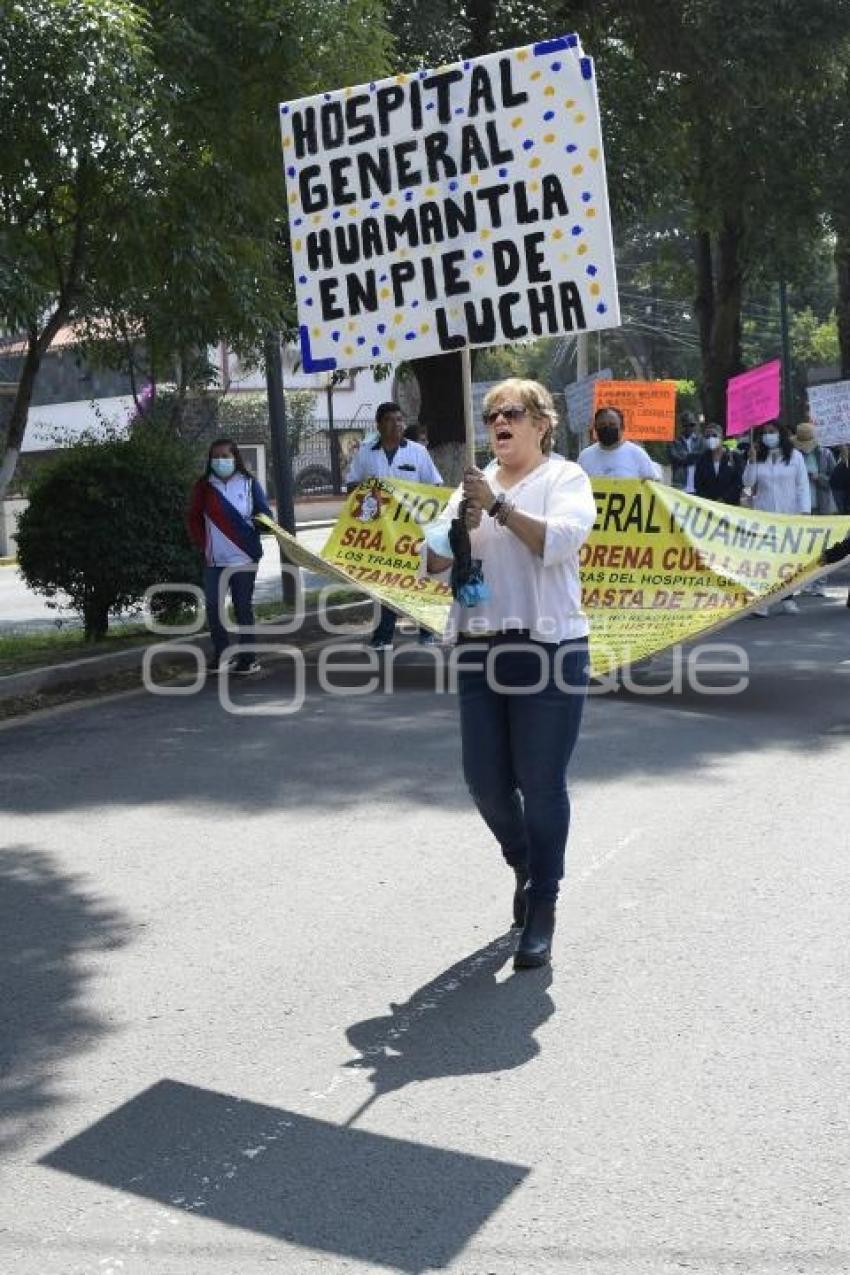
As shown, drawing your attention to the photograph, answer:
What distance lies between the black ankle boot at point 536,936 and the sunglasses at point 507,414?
1513 mm

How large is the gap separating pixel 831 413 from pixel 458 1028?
19.7 m

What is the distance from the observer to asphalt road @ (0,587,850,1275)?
3896 millimetres

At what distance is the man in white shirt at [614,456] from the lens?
1203 cm

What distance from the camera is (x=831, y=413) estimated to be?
23.8 m

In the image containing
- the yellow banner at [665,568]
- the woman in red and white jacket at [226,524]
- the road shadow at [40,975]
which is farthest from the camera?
the woman in red and white jacket at [226,524]

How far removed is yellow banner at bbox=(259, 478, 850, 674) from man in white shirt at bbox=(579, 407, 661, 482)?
0.15m

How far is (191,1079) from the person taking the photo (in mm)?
4812

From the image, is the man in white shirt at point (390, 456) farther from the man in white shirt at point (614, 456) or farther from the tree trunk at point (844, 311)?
the tree trunk at point (844, 311)

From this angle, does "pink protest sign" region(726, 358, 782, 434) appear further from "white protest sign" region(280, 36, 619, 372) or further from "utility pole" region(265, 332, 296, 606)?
"white protest sign" region(280, 36, 619, 372)

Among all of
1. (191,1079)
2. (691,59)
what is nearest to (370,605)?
(691,59)

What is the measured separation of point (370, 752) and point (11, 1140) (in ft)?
17.6

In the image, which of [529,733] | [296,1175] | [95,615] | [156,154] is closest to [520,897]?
[529,733]

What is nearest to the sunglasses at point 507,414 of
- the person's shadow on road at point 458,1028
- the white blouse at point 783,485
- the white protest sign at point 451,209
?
the white protest sign at point 451,209

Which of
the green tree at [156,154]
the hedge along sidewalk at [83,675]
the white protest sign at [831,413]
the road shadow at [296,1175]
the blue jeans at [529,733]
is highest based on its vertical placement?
the green tree at [156,154]
